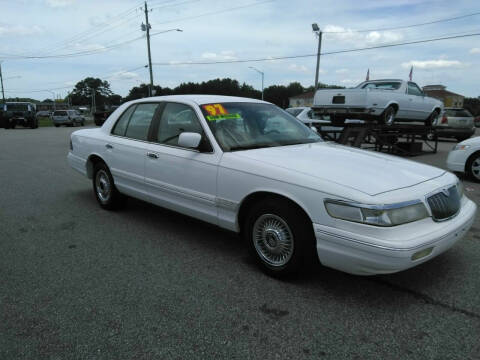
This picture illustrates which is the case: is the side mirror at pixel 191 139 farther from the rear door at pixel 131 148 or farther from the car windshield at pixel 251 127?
the rear door at pixel 131 148

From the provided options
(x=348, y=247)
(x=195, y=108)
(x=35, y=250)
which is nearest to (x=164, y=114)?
(x=195, y=108)

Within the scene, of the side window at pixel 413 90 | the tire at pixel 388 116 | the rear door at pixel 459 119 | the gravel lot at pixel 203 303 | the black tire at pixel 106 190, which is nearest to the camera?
the gravel lot at pixel 203 303

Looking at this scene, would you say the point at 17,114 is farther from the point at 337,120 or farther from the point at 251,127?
the point at 251,127

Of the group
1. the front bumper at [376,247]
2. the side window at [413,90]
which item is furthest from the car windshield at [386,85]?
the front bumper at [376,247]

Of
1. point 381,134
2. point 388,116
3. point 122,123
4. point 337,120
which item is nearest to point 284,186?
point 122,123

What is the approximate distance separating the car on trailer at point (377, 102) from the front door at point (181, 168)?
6.78 m

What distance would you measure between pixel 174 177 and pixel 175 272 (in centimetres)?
102

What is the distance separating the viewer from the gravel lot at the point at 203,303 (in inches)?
94.1

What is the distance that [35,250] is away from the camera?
3924 mm

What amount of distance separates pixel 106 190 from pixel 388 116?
798 cm

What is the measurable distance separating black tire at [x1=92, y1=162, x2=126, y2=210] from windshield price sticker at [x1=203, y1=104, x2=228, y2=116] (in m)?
1.88

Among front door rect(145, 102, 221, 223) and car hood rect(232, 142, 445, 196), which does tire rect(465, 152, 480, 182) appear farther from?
front door rect(145, 102, 221, 223)

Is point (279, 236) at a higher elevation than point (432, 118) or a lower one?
lower

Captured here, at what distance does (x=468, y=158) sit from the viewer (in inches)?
312
